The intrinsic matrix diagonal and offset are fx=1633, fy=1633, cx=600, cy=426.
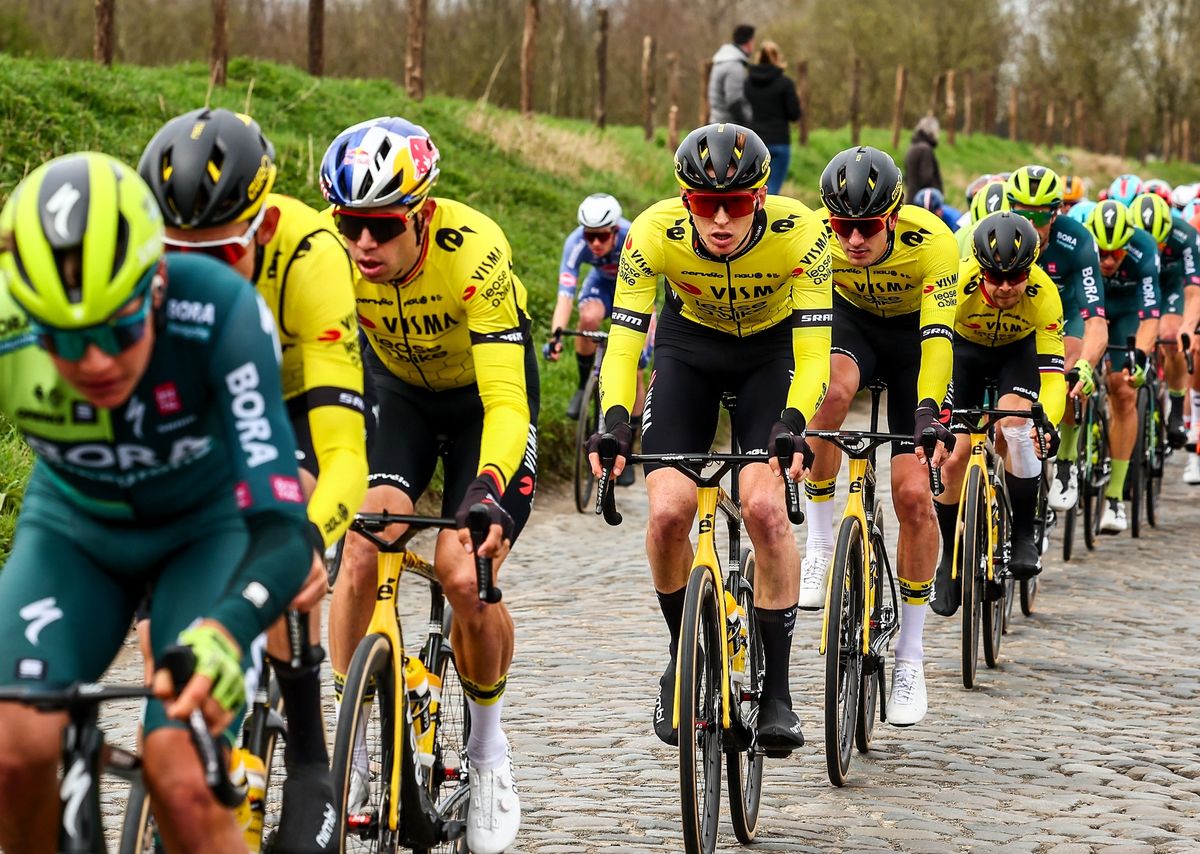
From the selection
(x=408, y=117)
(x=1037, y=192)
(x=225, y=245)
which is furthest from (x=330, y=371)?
(x=408, y=117)

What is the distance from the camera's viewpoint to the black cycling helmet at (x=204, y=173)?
3945 millimetres

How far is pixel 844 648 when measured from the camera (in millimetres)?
6746

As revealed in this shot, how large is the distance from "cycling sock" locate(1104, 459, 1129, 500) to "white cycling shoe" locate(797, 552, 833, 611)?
4.69 metres

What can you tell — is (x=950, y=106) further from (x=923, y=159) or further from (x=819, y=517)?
(x=819, y=517)

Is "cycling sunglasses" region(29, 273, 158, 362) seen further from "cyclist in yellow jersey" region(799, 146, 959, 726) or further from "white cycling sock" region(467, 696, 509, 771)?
"cyclist in yellow jersey" region(799, 146, 959, 726)

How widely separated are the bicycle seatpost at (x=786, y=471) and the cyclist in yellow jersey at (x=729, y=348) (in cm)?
5

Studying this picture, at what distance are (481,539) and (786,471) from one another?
1.64 meters

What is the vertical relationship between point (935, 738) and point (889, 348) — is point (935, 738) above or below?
below

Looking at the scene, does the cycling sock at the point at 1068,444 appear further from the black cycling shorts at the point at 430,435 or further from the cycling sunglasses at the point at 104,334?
the cycling sunglasses at the point at 104,334

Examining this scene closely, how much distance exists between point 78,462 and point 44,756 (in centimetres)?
61

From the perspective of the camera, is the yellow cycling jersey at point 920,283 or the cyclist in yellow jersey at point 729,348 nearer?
the cyclist in yellow jersey at point 729,348

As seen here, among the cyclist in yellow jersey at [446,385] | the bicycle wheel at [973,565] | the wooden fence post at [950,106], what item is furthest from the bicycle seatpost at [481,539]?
the wooden fence post at [950,106]

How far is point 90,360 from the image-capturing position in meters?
3.04

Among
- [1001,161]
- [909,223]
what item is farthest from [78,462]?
[1001,161]
